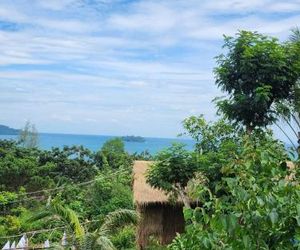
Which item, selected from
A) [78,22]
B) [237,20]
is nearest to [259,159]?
[237,20]

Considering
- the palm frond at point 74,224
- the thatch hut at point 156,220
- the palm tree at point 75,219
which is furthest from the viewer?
the thatch hut at point 156,220

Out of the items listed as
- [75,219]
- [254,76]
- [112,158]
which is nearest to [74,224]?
[75,219]

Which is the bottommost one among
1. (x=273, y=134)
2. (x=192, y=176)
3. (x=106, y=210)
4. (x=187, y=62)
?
(x=106, y=210)

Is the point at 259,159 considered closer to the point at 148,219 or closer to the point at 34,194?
the point at 148,219

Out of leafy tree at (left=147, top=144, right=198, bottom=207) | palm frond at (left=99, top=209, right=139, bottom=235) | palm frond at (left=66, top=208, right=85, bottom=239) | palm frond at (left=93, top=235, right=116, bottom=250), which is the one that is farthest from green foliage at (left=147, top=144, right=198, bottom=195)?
palm frond at (left=66, top=208, right=85, bottom=239)

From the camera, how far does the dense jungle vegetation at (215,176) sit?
171 centimetres

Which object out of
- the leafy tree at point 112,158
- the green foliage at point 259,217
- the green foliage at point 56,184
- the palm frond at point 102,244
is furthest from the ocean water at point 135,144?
the green foliage at point 259,217

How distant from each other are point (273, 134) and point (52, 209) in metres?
3.54

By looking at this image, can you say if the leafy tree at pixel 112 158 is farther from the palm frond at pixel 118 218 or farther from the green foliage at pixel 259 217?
the green foliage at pixel 259 217

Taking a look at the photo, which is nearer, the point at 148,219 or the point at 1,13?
the point at 148,219

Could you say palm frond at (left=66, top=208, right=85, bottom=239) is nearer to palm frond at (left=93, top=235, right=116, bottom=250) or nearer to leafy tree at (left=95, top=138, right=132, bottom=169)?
palm frond at (left=93, top=235, right=116, bottom=250)

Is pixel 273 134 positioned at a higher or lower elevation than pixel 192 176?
higher

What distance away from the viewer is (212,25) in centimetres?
955

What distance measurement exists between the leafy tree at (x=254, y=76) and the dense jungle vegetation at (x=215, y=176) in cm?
2
